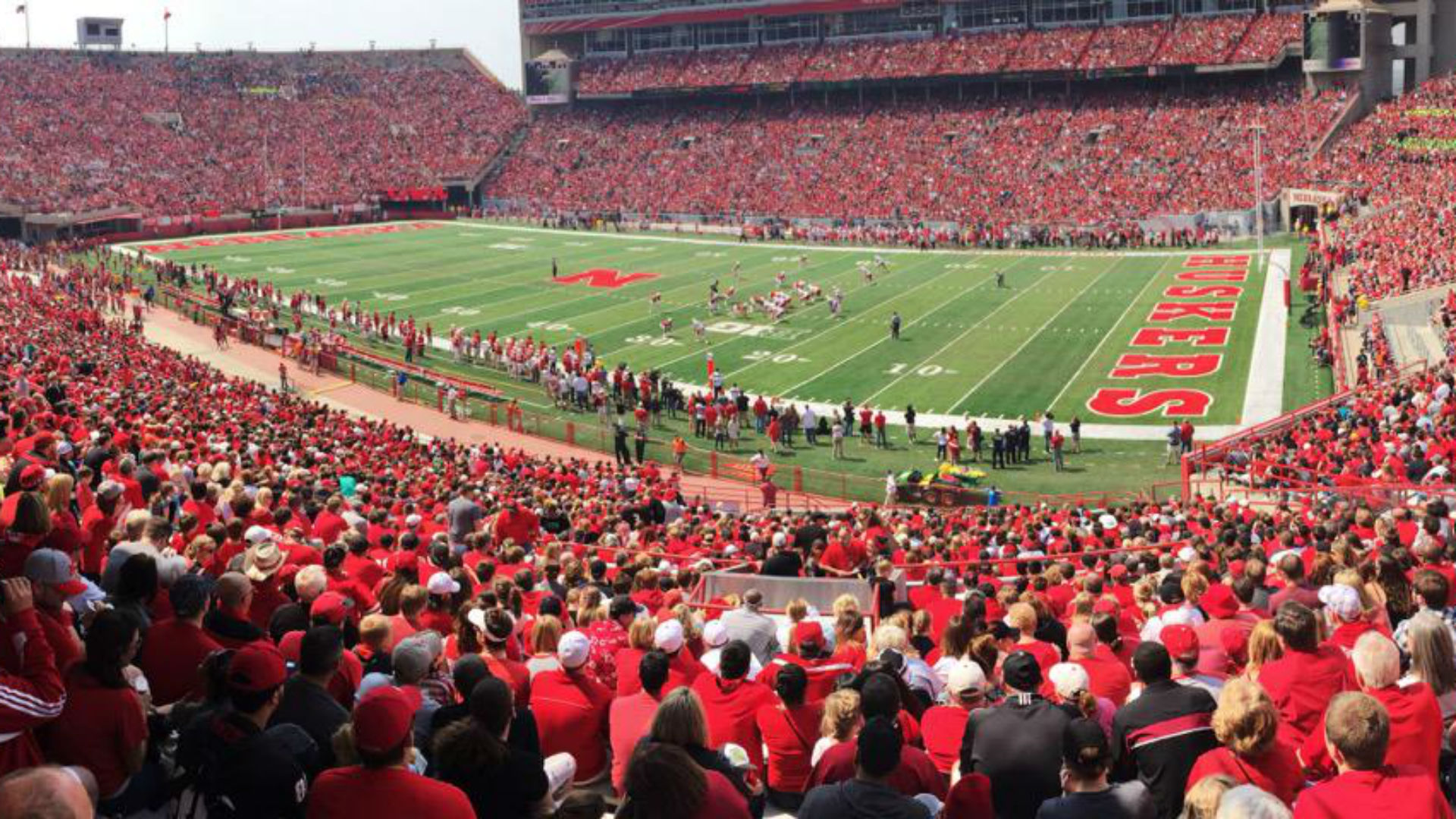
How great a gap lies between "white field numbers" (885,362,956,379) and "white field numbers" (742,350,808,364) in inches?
115

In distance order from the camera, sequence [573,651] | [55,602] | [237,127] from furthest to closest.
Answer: [237,127] → [573,651] → [55,602]

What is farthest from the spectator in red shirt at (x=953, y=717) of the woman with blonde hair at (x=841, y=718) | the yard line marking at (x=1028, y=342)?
the yard line marking at (x=1028, y=342)

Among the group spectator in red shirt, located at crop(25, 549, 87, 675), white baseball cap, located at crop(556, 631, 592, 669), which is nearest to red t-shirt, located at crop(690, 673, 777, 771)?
white baseball cap, located at crop(556, 631, 592, 669)

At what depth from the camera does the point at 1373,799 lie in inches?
207

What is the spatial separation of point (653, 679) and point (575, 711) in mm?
494

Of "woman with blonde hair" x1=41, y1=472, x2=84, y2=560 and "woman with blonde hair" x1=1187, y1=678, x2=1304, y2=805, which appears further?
"woman with blonde hair" x1=41, y1=472, x2=84, y2=560

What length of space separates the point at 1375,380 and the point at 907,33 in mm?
62284

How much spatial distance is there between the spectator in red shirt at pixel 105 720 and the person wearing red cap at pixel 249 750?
25 cm

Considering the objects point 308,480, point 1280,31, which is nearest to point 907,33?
point 1280,31

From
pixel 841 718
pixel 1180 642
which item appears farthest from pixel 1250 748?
pixel 841 718

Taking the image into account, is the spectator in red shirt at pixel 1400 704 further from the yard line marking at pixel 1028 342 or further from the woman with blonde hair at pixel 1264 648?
the yard line marking at pixel 1028 342

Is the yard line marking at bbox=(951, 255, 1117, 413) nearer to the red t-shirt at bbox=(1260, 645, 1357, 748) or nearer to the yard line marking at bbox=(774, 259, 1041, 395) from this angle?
the yard line marking at bbox=(774, 259, 1041, 395)

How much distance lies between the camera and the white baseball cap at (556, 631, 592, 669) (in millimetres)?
Answer: 7523

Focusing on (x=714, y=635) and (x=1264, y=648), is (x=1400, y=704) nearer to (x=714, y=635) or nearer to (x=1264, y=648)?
(x=1264, y=648)
